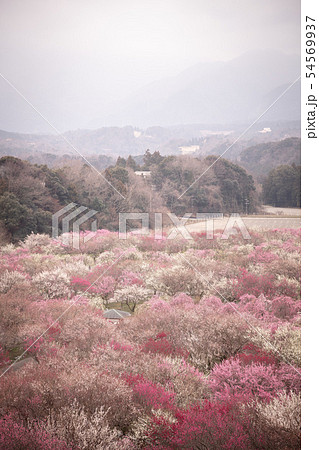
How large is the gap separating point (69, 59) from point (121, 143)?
15.0 feet

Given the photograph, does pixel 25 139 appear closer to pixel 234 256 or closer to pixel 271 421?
pixel 234 256

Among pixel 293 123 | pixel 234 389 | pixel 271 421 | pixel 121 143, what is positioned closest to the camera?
pixel 271 421

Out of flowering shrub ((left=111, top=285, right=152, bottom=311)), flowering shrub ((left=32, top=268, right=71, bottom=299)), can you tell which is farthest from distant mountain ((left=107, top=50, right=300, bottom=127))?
flowering shrub ((left=111, top=285, right=152, bottom=311))

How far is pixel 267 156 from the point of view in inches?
488

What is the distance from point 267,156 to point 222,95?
3750 mm

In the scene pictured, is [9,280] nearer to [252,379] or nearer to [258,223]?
[252,379]

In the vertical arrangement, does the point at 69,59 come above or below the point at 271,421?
above

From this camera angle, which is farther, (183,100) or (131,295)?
(183,100)

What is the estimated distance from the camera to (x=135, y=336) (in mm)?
5625

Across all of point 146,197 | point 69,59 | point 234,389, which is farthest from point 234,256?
point 69,59

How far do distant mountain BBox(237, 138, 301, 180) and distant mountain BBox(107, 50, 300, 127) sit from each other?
110 centimetres

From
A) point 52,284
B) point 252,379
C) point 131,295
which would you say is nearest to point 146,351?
point 252,379

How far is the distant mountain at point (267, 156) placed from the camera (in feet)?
39.2
